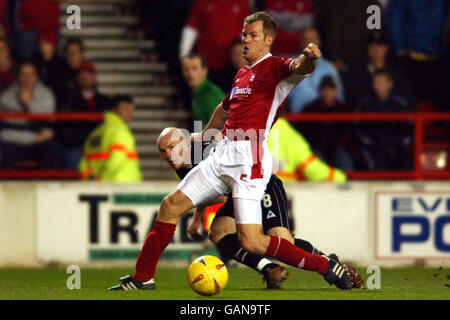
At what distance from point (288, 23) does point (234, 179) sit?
6.10 m

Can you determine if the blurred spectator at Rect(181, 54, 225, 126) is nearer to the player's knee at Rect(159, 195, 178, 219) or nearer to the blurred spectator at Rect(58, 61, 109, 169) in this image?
the blurred spectator at Rect(58, 61, 109, 169)

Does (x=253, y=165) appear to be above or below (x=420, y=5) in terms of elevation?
below

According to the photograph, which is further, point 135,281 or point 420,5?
point 420,5

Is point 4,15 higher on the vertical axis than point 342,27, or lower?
higher

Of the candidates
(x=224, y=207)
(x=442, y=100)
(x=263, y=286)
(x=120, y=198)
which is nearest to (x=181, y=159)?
(x=224, y=207)

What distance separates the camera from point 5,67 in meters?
13.5

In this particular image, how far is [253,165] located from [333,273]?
3.46ft

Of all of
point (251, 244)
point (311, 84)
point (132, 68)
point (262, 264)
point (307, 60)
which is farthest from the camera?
point (132, 68)

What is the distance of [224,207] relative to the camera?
29.0 feet

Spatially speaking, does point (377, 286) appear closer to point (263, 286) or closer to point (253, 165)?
point (263, 286)

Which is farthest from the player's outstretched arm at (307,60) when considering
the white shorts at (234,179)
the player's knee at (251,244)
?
the player's knee at (251,244)

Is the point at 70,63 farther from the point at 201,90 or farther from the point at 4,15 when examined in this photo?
the point at 201,90

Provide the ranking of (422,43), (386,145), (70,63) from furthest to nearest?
(422,43) < (70,63) < (386,145)
